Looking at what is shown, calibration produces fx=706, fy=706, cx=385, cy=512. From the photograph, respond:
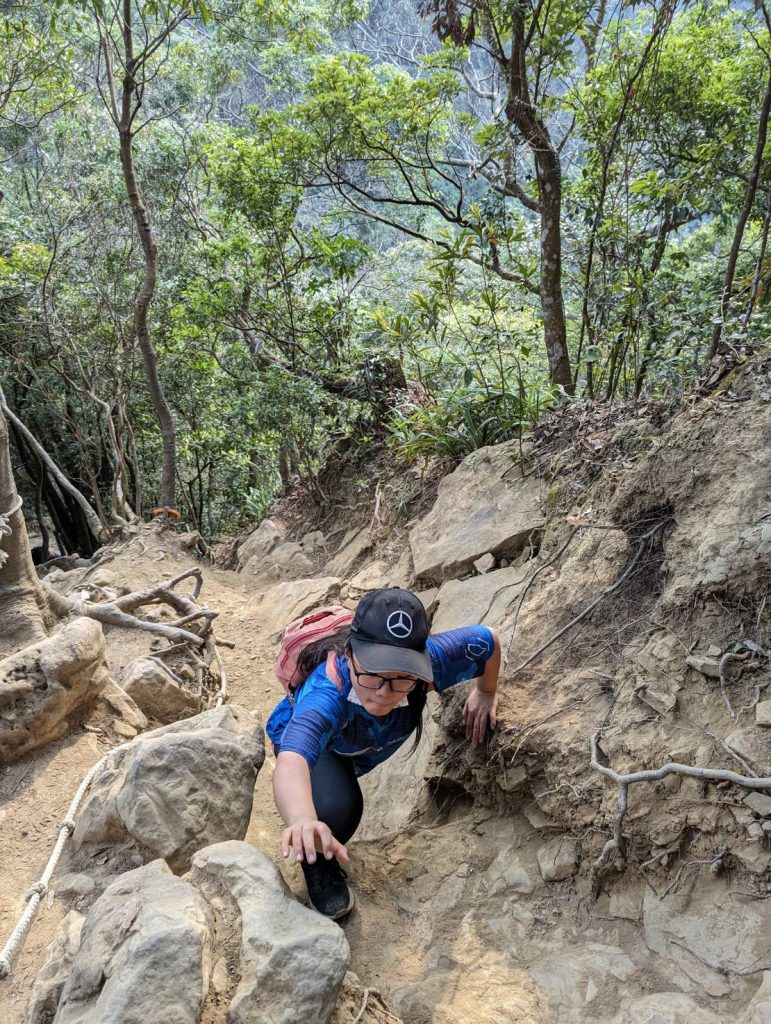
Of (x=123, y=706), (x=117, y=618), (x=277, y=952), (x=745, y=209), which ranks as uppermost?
(x=745, y=209)

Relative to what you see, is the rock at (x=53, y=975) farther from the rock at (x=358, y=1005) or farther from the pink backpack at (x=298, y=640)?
the pink backpack at (x=298, y=640)

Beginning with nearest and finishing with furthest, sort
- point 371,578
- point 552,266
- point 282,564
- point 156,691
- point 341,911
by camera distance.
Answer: point 341,911 < point 156,691 < point 552,266 < point 371,578 < point 282,564

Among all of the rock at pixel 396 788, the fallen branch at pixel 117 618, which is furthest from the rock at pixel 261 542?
the rock at pixel 396 788

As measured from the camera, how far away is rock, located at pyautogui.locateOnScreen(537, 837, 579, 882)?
2.51 metres

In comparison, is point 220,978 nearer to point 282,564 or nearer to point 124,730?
point 124,730

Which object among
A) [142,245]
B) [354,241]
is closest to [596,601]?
[354,241]

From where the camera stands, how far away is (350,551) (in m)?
7.36

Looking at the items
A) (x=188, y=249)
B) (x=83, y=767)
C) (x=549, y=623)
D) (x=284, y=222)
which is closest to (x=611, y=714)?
(x=549, y=623)

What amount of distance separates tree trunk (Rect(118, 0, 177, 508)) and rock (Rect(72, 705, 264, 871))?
22.7ft

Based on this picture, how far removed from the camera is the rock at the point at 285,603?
634 centimetres

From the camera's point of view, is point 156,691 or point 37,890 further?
point 156,691

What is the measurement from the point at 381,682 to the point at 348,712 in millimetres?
228

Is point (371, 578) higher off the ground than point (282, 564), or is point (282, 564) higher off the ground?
point (282, 564)

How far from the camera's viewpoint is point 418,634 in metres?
2.42
